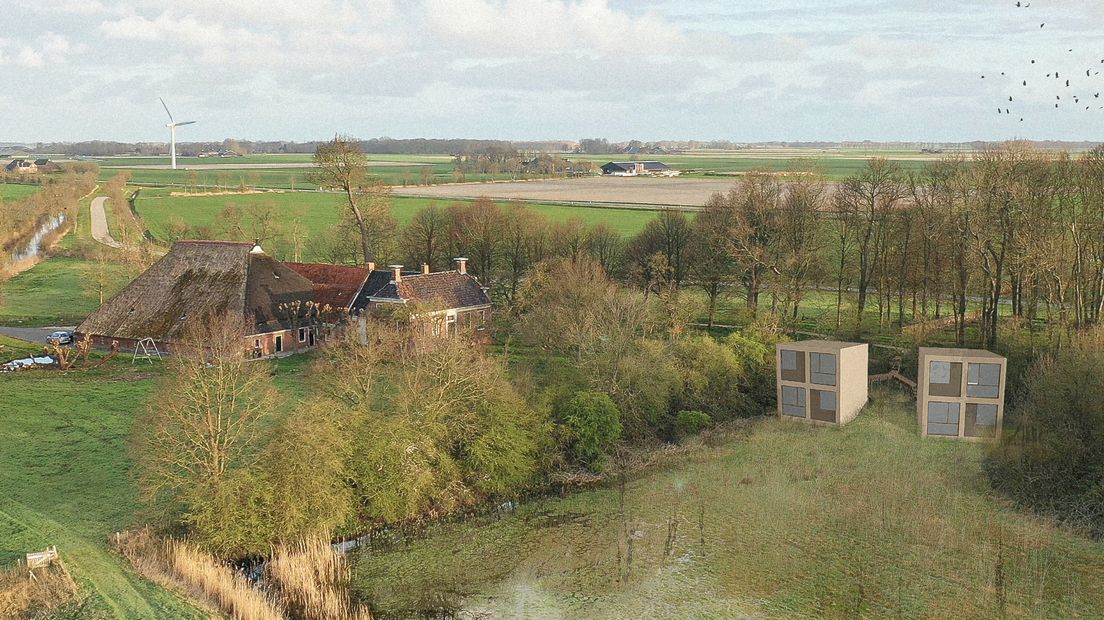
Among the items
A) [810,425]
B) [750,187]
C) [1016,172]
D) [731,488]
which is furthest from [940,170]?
[731,488]

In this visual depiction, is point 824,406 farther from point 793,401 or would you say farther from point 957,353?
point 957,353

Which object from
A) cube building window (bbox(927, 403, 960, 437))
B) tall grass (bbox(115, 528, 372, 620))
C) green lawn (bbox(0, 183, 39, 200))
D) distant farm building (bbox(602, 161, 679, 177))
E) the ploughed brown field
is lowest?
tall grass (bbox(115, 528, 372, 620))

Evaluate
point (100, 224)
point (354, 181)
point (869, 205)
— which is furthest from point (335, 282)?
point (100, 224)

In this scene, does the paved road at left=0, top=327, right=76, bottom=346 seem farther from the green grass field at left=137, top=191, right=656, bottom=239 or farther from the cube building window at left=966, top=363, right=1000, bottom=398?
the cube building window at left=966, top=363, right=1000, bottom=398

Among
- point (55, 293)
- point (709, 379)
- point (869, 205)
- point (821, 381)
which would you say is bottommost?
point (709, 379)

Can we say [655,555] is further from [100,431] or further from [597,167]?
[597,167]

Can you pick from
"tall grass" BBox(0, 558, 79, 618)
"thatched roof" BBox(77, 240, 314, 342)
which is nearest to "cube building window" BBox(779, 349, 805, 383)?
"thatched roof" BBox(77, 240, 314, 342)
